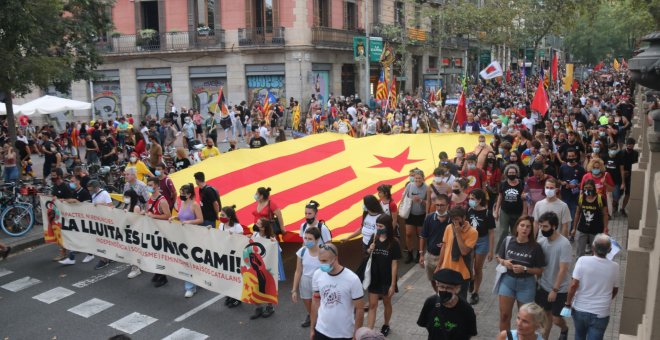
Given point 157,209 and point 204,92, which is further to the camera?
point 204,92

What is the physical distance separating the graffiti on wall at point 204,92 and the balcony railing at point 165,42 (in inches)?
83.4

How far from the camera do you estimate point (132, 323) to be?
8102 mm

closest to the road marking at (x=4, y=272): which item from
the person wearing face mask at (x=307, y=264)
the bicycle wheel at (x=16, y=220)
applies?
the bicycle wheel at (x=16, y=220)

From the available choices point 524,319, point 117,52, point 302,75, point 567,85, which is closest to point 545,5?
point 567,85

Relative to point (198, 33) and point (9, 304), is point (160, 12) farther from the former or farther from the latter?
point (9, 304)

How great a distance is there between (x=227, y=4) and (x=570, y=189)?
90.6ft

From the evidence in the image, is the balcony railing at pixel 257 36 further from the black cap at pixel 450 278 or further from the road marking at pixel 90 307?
the black cap at pixel 450 278

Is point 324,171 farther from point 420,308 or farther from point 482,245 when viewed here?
point 482,245

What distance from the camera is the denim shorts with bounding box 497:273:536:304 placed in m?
6.41

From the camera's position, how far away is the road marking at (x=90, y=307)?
8.46 meters

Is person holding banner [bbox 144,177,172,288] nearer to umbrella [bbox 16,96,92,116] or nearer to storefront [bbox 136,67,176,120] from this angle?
umbrella [bbox 16,96,92,116]

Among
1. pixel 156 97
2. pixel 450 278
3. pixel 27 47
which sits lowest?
→ pixel 450 278

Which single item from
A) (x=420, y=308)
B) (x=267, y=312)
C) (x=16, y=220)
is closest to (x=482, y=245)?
(x=420, y=308)

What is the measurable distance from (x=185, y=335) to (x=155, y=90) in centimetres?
3177
